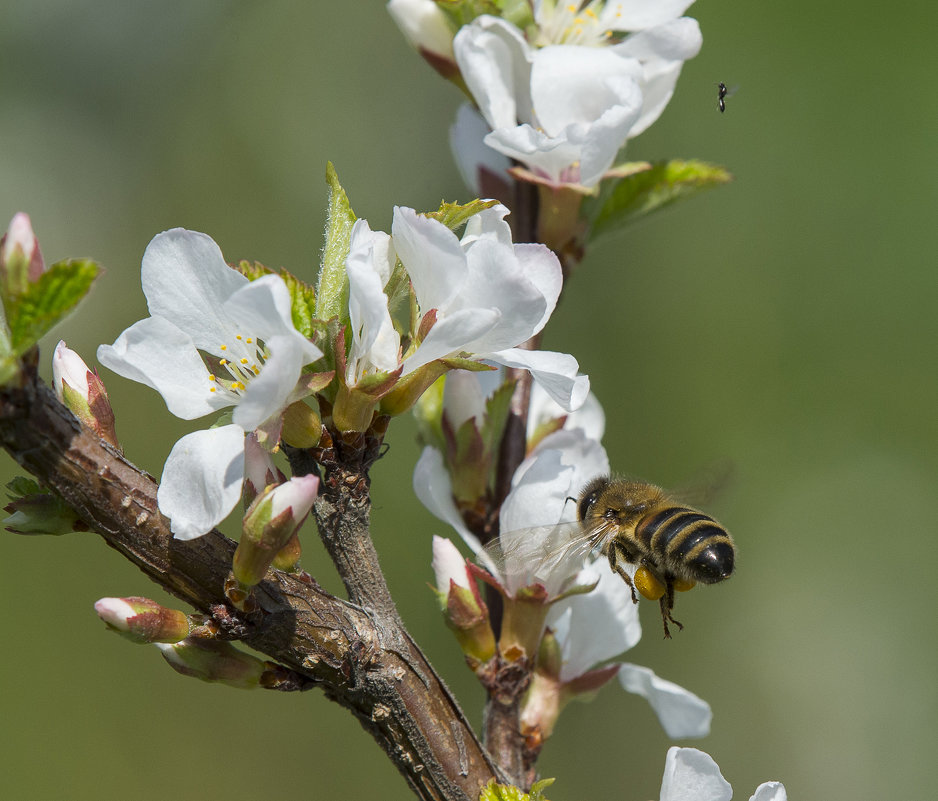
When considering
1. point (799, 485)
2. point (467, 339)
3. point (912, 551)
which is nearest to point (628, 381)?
point (799, 485)

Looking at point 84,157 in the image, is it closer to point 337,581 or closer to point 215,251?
point 337,581

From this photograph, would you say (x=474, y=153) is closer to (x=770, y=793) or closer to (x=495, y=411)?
(x=495, y=411)

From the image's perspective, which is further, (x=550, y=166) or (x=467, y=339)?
(x=550, y=166)

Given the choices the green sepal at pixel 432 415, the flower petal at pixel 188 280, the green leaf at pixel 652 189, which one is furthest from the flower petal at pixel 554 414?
the flower petal at pixel 188 280

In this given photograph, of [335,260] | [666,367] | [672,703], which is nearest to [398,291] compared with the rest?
[335,260]

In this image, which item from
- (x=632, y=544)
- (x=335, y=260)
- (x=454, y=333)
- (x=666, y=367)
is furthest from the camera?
(x=666, y=367)

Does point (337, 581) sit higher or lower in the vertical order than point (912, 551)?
higher

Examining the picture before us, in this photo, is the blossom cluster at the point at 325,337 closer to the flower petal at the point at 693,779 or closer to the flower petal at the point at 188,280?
the flower petal at the point at 188,280
